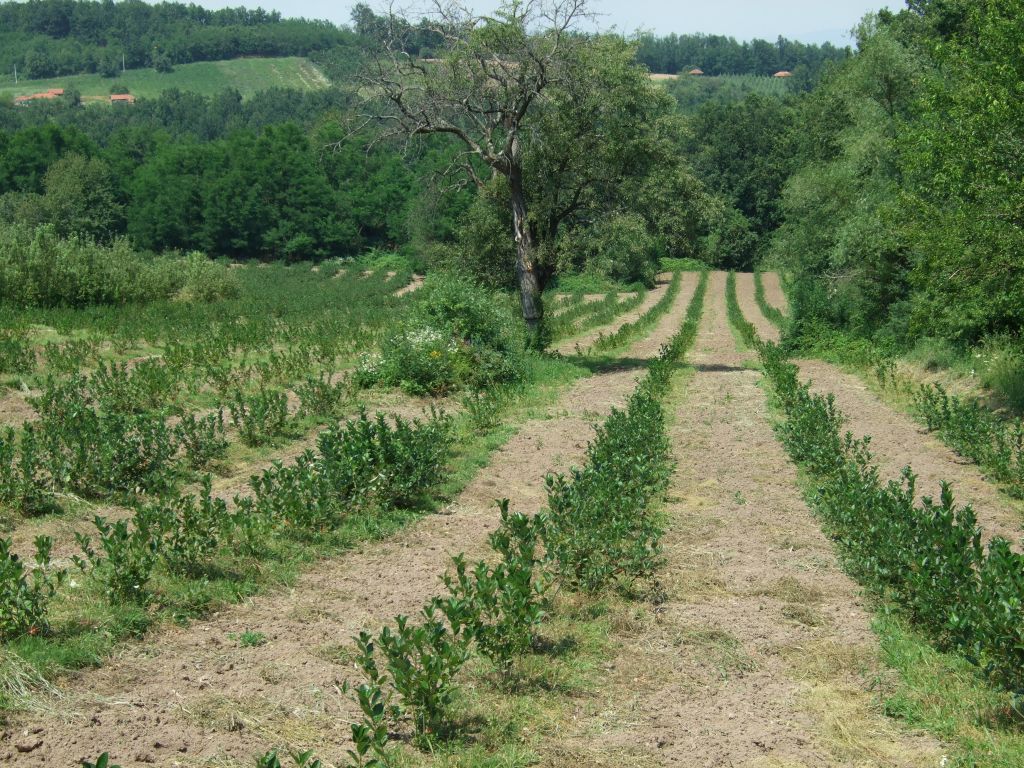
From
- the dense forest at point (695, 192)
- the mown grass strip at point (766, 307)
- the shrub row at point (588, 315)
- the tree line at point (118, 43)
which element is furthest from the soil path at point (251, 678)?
the tree line at point (118, 43)

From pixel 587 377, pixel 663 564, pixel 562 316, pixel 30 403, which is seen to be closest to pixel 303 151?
pixel 562 316

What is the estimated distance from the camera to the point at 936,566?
596cm

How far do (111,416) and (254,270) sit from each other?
50792 millimetres

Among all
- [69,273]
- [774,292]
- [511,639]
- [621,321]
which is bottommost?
A: [511,639]

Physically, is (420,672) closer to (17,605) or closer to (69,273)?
(17,605)

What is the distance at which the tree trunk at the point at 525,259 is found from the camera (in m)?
21.4

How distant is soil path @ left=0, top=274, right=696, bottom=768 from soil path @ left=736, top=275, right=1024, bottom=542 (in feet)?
16.9

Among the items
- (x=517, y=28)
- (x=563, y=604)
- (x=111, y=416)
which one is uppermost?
(x=517, y=28)

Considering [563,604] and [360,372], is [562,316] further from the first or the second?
[563,604]

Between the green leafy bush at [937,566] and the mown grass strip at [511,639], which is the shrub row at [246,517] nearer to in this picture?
the mown grass strip at [511,639]

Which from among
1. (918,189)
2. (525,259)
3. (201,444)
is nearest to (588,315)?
(525,259)

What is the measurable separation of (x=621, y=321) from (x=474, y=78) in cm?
1728

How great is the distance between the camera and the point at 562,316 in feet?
118

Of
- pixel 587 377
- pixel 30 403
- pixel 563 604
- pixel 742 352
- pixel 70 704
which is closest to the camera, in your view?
pixel 70 704
